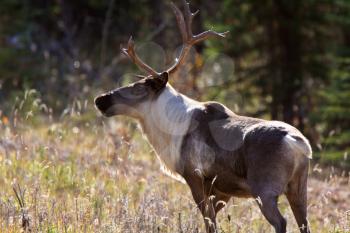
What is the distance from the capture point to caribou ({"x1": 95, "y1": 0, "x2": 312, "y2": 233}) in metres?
5.67

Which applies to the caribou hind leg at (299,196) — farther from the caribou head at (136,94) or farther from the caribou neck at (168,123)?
the caribou head at (136,94)

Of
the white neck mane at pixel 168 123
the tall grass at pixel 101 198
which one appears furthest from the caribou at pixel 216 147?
the tall grass at pixel 101 198

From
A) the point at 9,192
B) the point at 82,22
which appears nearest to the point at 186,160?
the point at 9,192

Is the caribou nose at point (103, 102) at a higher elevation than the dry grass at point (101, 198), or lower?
higher

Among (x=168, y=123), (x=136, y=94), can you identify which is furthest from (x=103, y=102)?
(x=168, y=123)

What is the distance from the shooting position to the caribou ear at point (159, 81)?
7.05 metres

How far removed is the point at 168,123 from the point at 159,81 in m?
0.45

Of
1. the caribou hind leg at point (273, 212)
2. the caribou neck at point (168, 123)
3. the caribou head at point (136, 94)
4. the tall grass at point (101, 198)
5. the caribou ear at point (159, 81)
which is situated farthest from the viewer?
the caribou head at point (136, 94)

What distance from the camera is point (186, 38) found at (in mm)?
7332

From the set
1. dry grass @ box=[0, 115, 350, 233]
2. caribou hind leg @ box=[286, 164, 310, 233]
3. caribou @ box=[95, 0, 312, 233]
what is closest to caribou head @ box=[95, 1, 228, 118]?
caribou @ box=[95, 0, 312, 233]

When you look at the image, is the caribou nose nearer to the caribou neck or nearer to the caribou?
the caribou

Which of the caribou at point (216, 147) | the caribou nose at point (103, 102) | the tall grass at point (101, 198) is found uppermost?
the caribou nose at point (103, 102)

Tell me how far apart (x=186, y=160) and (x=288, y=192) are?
108 cm

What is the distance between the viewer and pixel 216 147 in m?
6.28
